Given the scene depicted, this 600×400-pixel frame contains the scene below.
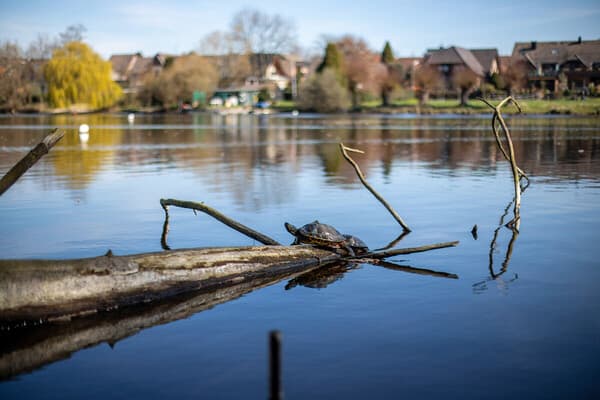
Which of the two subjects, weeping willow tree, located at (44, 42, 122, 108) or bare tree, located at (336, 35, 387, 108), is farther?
bare tree, located at (336, 35, 387, 108)

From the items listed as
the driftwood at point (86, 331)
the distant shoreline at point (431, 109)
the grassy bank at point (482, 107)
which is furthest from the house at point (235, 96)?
the driftwood at point (86, 331)

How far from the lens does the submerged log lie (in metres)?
8.06

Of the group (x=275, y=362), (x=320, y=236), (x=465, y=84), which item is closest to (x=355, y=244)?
(x=320, y=236)

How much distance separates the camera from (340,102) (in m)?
102

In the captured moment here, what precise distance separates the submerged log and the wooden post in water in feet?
14.8

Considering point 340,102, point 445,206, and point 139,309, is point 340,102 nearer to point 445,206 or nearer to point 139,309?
point 445,206

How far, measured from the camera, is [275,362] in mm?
4586

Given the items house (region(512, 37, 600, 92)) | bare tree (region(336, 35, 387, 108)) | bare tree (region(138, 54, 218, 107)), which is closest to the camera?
house (region(512, 37, 600, 92))

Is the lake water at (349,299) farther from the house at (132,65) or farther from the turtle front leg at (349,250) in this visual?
the house at (132,65)

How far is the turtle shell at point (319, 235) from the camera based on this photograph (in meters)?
11.8

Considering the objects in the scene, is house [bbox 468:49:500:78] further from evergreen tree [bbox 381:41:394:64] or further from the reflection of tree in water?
the reflection of tree in water

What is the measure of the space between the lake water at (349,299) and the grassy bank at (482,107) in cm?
6257

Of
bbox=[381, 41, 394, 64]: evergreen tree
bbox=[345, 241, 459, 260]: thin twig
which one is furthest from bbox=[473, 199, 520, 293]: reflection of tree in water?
bbox=[381, 41, 394, 64]: evergreen tree

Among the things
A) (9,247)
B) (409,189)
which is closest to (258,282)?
(9,247)
